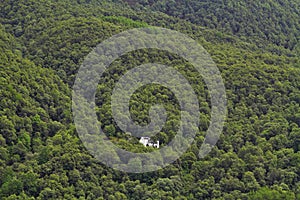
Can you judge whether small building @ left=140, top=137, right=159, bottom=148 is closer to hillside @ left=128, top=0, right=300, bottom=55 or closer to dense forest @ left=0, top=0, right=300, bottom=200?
dense forest @ left=0, top=0, right=300, bottom=200

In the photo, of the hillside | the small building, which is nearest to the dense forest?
the small building


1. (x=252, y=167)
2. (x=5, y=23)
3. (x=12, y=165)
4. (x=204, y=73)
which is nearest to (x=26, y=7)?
(x=5, y=23)

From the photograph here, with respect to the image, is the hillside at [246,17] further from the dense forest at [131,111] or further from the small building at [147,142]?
the small building at [147,142]

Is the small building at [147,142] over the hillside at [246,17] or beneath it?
beneath

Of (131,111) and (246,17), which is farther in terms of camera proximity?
(246,17)

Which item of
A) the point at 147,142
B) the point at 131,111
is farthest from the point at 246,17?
the point at 147,142

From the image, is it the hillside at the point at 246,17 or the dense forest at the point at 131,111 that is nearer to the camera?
the dense forest at the point at 131,111

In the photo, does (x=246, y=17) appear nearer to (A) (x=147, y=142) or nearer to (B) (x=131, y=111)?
(B) (x=131, y=111)

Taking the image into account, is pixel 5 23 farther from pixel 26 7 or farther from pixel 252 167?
pixel 252 167

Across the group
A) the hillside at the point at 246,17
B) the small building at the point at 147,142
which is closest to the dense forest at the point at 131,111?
the small building at the point at 147,142
